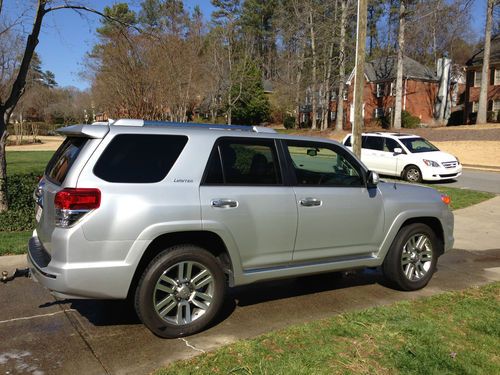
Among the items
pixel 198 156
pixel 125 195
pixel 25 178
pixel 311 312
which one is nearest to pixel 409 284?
pixel 311 312

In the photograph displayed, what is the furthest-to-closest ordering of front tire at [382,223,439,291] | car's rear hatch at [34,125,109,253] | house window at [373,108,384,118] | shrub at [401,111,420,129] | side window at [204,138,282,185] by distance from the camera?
1. house window at [373,108,384,118]
2. shrub at [401,111,420,129]
3. front tire at [382,223,439,291]
4. side window at [204,138,282,185]
5. car's rear hatch at [34,125,109,253]

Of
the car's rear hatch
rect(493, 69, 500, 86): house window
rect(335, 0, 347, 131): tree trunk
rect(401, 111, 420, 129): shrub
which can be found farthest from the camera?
rect(401, 111, 420, 129): shrub

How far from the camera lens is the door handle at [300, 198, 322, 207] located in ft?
15.0

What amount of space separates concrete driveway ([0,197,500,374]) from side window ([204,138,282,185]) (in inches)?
51.8

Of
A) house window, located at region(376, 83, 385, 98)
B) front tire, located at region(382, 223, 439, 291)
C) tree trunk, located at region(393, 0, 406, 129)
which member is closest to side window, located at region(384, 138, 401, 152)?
front tire, located at region(382, 223, 439, 291)

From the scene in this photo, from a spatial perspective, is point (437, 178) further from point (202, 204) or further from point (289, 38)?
point (289, 38)

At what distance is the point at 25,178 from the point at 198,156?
8.68 meters

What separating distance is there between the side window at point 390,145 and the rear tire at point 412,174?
98 centimetres

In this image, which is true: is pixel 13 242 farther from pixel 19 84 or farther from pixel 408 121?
pixel 408 121

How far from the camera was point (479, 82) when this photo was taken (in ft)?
145

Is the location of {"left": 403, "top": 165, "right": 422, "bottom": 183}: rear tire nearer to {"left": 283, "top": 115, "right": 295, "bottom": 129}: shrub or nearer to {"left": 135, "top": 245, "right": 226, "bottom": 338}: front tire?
{"left": 135, "top": 245, "right": 226, "bottom": 338}: front tire

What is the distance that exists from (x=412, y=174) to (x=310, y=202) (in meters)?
13.6

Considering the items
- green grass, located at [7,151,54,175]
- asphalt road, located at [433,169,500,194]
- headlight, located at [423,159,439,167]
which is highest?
headlight, located at [423,159,439,167]

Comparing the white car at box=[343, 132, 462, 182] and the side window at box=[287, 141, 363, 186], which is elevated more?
the side window at box=[287, 141, 363, 186]
